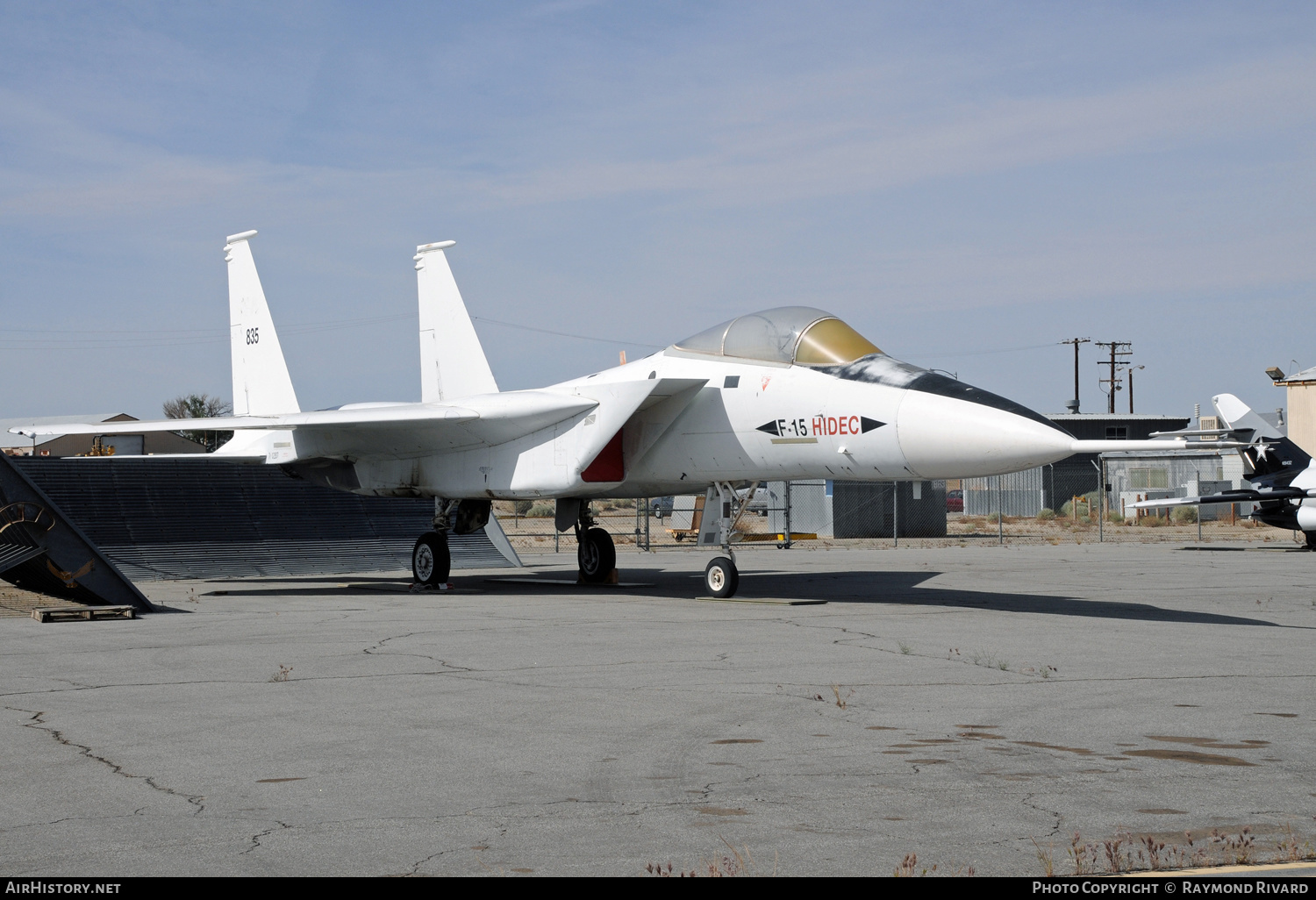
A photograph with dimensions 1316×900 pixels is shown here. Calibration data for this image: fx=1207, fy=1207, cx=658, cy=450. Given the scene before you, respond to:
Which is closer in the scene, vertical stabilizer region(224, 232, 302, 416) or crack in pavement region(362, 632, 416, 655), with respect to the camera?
crack in pavement region(362, 632, 416, 655)

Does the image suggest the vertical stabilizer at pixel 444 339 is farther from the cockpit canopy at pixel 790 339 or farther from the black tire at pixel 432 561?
the cockpit canopy at pixel 790 339

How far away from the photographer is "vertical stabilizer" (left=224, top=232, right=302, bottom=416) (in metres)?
19.8

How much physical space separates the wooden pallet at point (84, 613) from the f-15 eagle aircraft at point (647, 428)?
3640 millimetres

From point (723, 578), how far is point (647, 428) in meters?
2.04

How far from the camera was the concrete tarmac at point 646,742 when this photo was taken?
4184 millimetres

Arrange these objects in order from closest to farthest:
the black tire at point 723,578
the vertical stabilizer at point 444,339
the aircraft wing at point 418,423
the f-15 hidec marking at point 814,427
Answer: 1. the f-15 hidec marking at point 814,427
2. the black tire at point 723,578
3. the aircraft wing at point 418,423
4. the vertical stabilizer at point 444,339

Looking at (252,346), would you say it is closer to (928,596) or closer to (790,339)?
(790,339)

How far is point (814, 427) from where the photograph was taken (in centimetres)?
1291

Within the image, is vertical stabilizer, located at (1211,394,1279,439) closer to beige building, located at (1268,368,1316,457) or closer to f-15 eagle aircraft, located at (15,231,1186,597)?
f-15 eagle aircraft, located at (15,231,1186,597)

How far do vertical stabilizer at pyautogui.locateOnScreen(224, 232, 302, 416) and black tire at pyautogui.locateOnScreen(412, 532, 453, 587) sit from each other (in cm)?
406

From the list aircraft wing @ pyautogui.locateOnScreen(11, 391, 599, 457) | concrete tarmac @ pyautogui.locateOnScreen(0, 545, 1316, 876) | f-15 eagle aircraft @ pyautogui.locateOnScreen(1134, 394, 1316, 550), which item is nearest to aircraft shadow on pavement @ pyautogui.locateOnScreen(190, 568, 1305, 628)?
concrete tarmac @ pyautogui.locateOnScreen(0, 545, 1316, 876)

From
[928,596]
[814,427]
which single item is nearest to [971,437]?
[814,427]

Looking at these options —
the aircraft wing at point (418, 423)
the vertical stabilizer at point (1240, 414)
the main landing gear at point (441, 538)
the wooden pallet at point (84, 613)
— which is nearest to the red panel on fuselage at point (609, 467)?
the aircraft wing at point (418, 423)

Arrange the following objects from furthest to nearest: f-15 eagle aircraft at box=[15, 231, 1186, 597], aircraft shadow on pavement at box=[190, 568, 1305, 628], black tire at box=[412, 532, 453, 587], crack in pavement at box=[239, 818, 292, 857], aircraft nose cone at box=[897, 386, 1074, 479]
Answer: black tire at box=[412, 532, 453, 587] < aircraft shadow on pavement at box=[190, 568, 1305, 628] < f-15 eagle aircraft at box=[15, 231, 1186, 597] < aircraft nose cone at box=[897, 386, 1074, 479] < crack in pavement at box=[239, 818, 292, 857]
